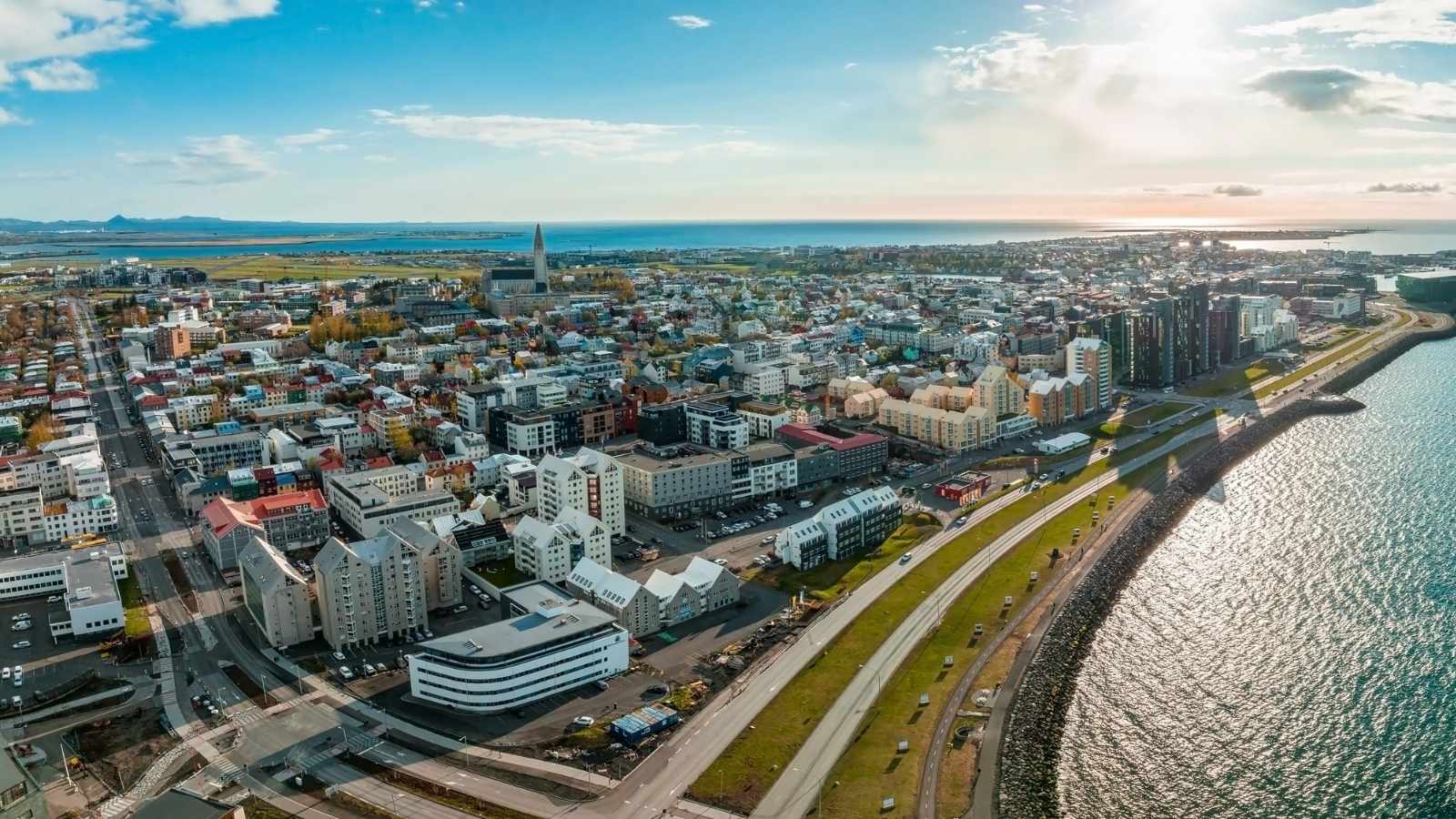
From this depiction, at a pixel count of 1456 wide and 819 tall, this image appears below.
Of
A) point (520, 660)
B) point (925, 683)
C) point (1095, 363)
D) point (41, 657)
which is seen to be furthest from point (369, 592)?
point (1095, 363)

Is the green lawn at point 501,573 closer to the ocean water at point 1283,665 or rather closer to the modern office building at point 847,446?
the modern office building at point 847,446

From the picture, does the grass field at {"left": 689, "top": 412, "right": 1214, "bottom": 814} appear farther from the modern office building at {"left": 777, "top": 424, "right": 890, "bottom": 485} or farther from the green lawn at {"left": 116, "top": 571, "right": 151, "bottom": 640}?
the green lawn at {"left": 116, "top": 571, "right": 151, "bottom": 640}

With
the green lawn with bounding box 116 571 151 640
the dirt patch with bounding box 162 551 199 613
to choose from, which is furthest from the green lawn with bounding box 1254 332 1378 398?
the green lawn with bounding box 116 571 151 640

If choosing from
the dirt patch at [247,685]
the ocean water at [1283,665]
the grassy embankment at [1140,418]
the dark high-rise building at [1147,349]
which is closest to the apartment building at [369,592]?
the dirt patch at [247,685]

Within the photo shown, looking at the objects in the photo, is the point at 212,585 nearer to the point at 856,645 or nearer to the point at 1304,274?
the point at 856,645

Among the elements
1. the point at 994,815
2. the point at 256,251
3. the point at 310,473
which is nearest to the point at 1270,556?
the point at 994,815

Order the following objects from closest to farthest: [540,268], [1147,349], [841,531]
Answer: [841,531]
[1147,349]
[540,268]

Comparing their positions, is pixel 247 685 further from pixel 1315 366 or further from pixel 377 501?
pixel 1315 366
